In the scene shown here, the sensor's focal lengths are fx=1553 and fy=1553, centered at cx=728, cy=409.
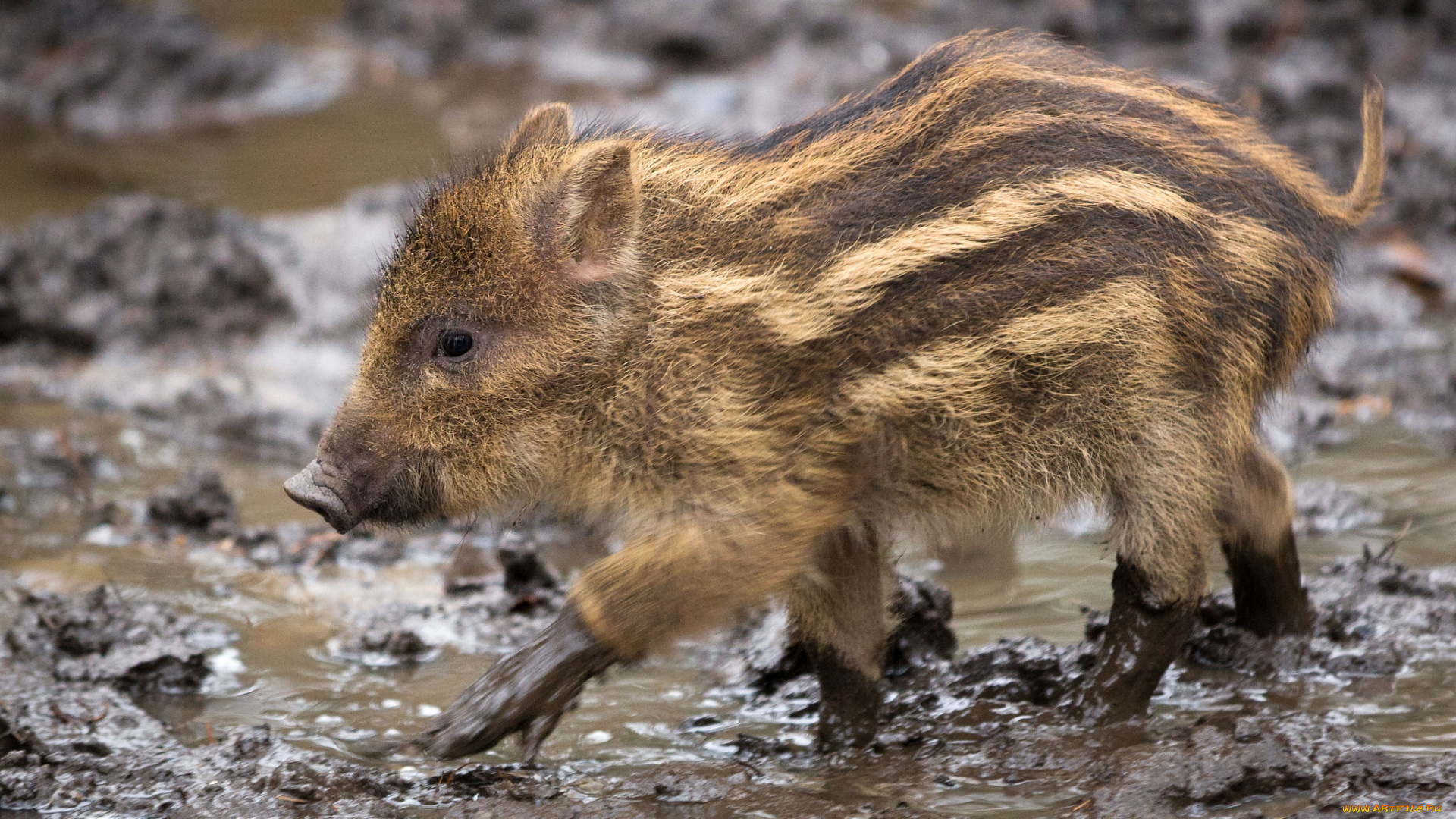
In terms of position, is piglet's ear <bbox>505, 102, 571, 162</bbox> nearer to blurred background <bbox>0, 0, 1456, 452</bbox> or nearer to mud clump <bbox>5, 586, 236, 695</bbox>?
blurred background <bbox>0, 0, 1456, 452</bbox>

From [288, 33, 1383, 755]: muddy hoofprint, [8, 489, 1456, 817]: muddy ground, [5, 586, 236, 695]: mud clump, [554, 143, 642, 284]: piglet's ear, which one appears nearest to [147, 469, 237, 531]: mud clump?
[8, 489, 1456, 817]: muddy ground

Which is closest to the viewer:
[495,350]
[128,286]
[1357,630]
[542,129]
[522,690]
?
[522,690]

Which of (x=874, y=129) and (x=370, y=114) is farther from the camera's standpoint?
(x=370, y=114)

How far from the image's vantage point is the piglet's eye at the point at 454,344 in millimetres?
3721

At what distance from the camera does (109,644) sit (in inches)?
173

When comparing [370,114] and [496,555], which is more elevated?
[370,114]

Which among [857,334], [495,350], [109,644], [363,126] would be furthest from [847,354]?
[363,126]

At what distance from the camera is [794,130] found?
395 cm

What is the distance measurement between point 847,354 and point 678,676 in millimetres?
1270

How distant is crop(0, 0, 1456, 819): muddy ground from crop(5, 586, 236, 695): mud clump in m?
0.01

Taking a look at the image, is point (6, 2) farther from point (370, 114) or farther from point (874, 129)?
point (874, 129)

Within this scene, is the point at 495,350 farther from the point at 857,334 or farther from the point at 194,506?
the point at 194,506

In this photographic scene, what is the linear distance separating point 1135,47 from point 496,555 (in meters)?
6.47

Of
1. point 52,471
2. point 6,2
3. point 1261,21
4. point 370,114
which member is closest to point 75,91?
point 6,2
